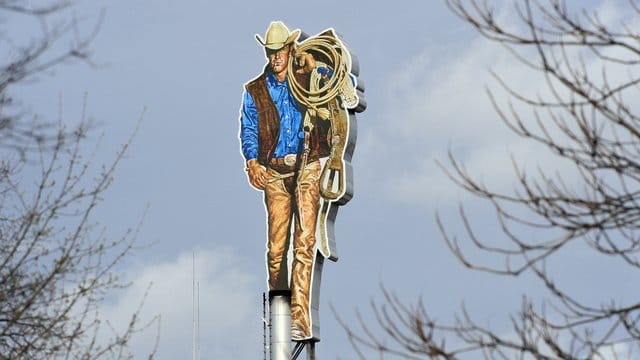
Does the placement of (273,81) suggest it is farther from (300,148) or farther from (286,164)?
(286,164)

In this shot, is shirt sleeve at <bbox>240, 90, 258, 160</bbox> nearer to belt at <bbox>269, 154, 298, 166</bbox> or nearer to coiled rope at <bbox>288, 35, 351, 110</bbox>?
belt at <bbox>269, 154, 298, 166</bbox>

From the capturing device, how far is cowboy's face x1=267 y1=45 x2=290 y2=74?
118 feet

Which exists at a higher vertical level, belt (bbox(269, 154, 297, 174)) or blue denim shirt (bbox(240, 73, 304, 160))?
blue denim shirt (bbox(240, 73, 304, 160))

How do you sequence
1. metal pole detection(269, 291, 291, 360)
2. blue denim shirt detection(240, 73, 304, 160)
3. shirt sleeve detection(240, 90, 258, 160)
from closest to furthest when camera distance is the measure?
metal pole detection(269, 291, 291, 360) < blue denim shirt detection(240, 73, 304, 160) < shirt sleeve detection(240, 90, 258, 160)

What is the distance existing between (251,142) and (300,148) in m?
1.40

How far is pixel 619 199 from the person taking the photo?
27.6ft

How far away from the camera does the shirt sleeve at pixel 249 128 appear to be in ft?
117

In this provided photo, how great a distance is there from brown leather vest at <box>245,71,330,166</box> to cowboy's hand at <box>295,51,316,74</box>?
4.7 inches

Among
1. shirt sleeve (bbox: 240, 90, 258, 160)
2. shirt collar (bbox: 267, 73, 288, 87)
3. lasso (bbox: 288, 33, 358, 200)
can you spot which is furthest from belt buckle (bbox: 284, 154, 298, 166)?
shirt collar (bbox: 267, 73, 288, 87)

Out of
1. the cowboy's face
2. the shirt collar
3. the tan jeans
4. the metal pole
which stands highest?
the cowboy's face

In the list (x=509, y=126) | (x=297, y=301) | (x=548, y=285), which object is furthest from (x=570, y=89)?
(x=297, y=301)

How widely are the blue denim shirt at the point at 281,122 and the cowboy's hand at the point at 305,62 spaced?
0.50 m

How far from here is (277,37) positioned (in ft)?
120

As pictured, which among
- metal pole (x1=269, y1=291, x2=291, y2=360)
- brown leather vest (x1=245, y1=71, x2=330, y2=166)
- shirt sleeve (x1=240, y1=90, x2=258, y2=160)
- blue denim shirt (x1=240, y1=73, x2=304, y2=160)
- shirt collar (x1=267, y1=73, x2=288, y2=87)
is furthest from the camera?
shirt collar (x1=267, y1=73, x2=288, y2=87)
